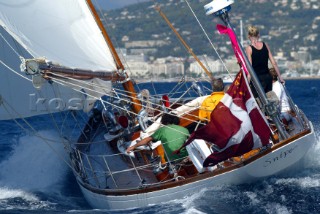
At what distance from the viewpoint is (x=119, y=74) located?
46.1ft

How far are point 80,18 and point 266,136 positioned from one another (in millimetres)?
3959

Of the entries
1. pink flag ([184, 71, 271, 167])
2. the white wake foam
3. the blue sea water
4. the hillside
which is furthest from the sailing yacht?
the hillside

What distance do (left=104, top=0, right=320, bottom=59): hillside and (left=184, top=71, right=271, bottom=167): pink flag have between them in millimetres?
67028

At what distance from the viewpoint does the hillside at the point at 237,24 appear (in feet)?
302

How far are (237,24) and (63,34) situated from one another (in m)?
98.4

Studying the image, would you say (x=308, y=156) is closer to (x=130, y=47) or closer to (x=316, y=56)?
(x=130, y=47)

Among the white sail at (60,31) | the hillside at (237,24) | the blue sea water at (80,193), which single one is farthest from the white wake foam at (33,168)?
the hillside at (237,24)

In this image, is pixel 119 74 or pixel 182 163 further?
pixel 119 74

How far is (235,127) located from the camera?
38.4 ft

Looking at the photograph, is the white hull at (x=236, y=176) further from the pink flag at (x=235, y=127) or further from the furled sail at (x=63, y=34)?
the furled sail at (x=63, y=34)

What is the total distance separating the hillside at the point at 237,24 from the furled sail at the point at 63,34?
64.8 m

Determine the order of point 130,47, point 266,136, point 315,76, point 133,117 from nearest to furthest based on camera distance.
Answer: point 266,136 < point 133,117 < point 130,47 < point 315,76

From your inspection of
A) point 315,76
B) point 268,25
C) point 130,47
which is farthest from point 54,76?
point 268,25

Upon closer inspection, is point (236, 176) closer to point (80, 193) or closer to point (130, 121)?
point (130, 121)
